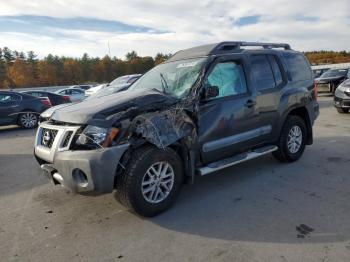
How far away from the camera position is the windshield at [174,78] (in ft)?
14.9

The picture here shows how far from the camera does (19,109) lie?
1219cm

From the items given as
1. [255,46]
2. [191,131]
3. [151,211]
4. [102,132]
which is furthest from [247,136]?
[102,132]

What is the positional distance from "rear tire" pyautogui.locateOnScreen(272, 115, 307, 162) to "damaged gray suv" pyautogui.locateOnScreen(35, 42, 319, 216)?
0.02 metres

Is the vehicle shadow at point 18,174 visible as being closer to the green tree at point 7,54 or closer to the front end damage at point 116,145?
the front end damage at point 116,145

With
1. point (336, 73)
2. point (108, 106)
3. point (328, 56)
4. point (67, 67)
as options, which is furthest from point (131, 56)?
point (108, 106)

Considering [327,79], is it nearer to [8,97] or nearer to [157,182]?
[8,97]

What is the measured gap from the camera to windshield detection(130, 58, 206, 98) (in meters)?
4.55

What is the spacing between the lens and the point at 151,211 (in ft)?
13.0

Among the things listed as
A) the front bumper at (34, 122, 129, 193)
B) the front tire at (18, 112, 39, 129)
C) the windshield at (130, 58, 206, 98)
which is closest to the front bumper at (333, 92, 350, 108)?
the windshield at (130, 58, 206, 98)

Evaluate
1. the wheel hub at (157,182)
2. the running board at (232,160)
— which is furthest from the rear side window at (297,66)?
the wheel hub at (157,182)

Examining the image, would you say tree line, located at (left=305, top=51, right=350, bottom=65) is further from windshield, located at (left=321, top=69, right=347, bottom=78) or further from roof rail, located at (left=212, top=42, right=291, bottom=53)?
roof rail, located at (left=212, top=42, right=291, bottom=53)

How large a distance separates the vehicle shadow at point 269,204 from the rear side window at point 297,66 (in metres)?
1.50

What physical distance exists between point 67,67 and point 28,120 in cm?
6197

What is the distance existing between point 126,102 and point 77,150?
0.81 metres
